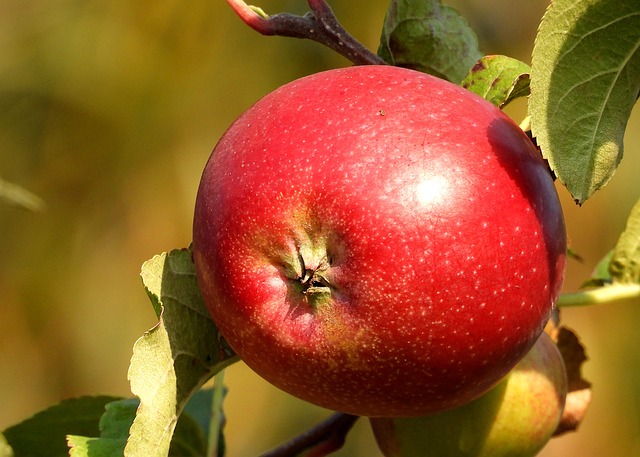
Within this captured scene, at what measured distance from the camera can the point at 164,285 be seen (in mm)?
930

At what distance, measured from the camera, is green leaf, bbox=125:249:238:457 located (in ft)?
2.83

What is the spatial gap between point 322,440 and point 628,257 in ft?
1.65

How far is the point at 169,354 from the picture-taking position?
0.90 meters

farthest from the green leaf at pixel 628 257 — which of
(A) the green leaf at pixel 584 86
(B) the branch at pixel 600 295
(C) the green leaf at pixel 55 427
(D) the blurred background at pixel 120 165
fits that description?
(D) the blurred background at pixel 120 165

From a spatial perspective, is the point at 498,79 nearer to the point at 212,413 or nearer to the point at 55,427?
the point at 212,413

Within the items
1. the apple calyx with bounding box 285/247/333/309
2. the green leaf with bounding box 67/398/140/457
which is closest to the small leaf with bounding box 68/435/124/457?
the green leaf with bounding box 67/398/140/457

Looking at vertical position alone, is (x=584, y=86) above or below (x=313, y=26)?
below

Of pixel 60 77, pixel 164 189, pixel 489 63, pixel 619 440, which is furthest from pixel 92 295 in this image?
pixel 489 63

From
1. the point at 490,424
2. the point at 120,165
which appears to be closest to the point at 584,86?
the point at 490,424

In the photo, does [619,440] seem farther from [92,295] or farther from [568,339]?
[568,339]

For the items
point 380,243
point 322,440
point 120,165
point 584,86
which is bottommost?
point 322,440

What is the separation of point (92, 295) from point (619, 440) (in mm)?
2346

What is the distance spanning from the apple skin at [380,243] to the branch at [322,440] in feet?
1.02

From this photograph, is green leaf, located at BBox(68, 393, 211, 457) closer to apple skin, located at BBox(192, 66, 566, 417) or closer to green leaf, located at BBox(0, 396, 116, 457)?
green leaf, located at BBox(0, 396, 116, 457)
